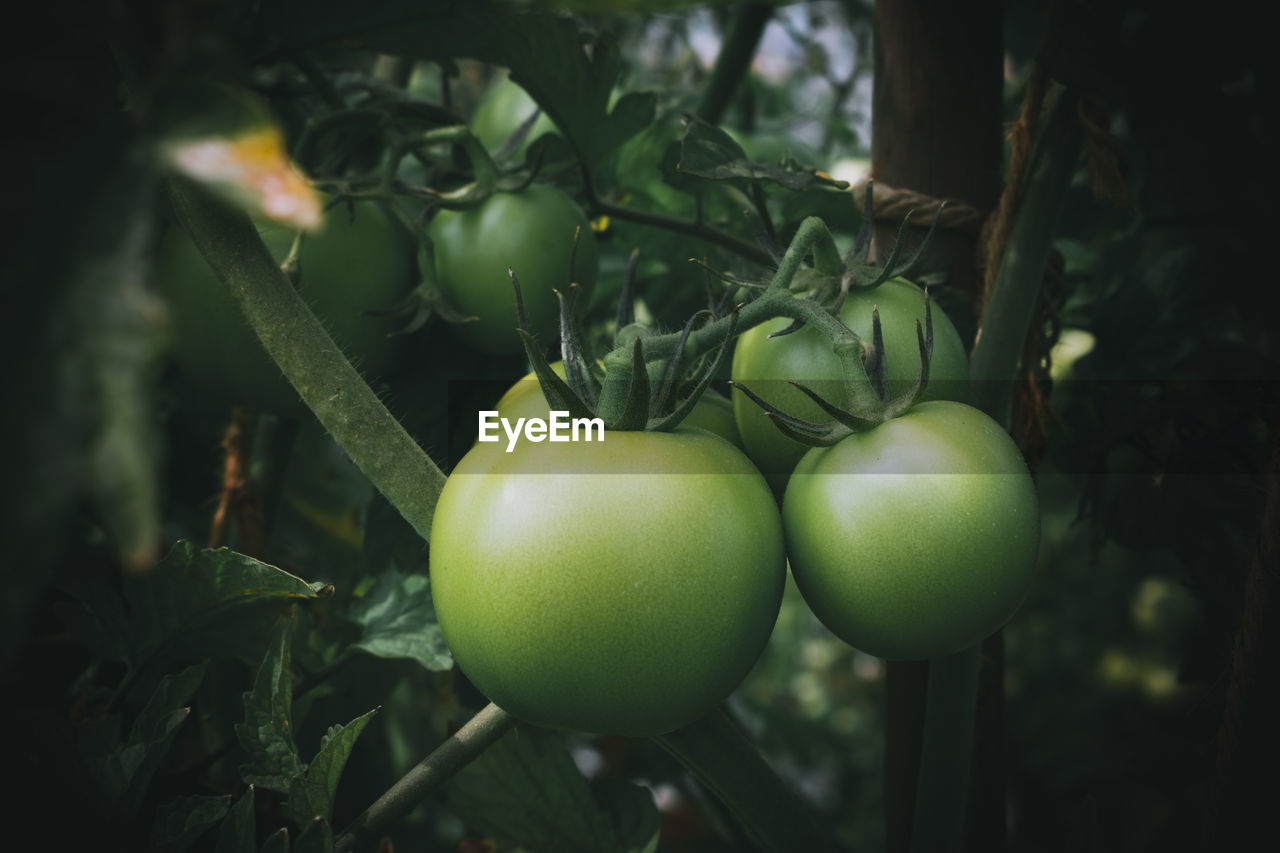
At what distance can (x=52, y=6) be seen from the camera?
21 cm

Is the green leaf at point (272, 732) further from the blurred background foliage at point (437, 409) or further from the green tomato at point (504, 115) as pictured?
the green tomato at point (504, 115)

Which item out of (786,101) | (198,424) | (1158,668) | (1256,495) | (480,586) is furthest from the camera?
(1158,668)

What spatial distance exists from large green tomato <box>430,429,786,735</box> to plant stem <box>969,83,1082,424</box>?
24cm

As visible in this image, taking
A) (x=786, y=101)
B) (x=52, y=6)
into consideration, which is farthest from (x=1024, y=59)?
(x=52, y=6)

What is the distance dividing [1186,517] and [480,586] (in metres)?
0.60

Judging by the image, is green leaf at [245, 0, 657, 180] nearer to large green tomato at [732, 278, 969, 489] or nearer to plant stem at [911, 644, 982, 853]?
large green tomato at [732, 278, 969, 489]

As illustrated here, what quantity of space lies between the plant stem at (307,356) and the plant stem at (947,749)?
13.1 inches

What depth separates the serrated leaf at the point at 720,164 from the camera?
56 cm

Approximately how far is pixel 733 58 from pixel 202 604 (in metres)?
0.75

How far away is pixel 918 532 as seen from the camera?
415 millimetres

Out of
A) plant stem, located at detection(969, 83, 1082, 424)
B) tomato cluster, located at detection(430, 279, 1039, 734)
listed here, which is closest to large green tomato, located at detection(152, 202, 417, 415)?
tomato cluster, located at detection(430, 279, 1039, 734)

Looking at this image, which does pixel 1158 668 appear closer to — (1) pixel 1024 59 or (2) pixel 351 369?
(1) pixel 1024 59

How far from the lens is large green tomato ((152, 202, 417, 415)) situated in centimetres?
59

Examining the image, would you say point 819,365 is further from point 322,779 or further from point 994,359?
point 322,779
